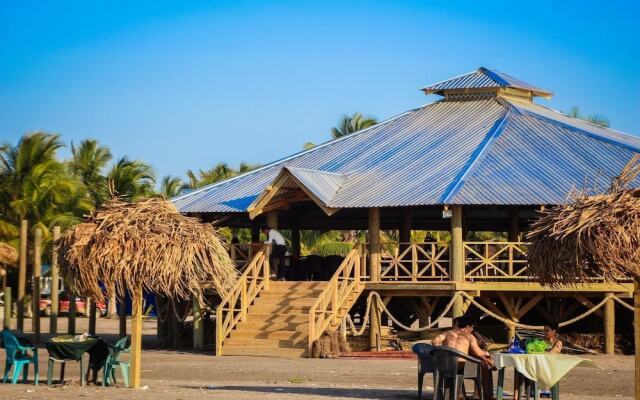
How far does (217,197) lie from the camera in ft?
105

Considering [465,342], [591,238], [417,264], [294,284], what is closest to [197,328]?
[294,284]

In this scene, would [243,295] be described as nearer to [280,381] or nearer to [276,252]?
[276,252]

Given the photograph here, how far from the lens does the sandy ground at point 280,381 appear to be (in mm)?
17344

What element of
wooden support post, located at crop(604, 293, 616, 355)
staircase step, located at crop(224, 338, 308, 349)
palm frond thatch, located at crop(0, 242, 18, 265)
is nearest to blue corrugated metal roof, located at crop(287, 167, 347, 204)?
staircase step, located at crop(224, 338, 308, 349)

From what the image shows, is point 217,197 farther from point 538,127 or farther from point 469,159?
point 538,127

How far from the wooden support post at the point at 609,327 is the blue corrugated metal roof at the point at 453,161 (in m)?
2.68

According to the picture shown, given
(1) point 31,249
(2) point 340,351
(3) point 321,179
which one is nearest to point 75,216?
(1) point 31,249

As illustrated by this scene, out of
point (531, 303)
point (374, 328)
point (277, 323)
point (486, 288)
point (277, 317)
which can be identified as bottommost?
point (374, 328)

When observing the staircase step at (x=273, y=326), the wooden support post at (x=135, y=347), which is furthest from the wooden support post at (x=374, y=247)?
the wooden support post at (x=135, y=347)

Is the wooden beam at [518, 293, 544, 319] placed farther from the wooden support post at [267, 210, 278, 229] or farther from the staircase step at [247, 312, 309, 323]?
the wooden support post at [267, 210, 278, 229]

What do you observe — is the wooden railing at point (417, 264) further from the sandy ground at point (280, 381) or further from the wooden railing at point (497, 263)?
the sandy ground at point (280, 381)

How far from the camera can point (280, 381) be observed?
20156 mm

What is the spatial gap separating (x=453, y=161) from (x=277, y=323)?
6.56 meters

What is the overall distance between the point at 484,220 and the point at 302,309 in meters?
11.3
